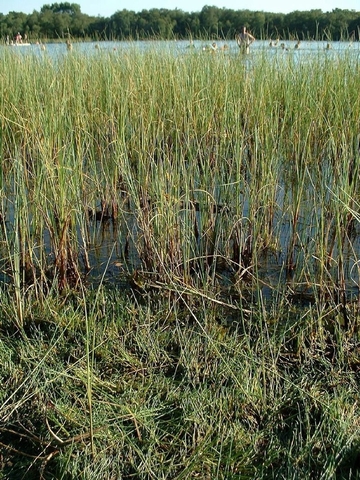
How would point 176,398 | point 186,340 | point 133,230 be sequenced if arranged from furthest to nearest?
point 133,230, point 186,340, point 176,398

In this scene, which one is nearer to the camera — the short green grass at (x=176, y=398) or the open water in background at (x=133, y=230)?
the short green grass at (x=176, y=398)

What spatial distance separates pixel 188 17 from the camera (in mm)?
10141

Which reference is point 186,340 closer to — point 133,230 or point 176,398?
point 176,398

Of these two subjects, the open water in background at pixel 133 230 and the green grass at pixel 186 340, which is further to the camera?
the open water in background at pixel 133 230

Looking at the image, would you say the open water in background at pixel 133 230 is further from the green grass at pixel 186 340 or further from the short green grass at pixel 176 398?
the short green grass at pixel 176 398

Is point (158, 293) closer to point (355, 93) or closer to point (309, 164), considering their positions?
point (309, 164)

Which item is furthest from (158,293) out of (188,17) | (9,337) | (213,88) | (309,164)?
(188,17)

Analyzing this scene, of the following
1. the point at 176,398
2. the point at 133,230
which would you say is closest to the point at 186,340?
the point at 176,398

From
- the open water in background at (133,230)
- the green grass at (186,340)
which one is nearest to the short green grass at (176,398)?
the green grass at (186,340)

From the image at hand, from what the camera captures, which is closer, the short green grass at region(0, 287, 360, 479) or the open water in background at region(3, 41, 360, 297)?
the short green grass at region(0, 287, 360, 479)

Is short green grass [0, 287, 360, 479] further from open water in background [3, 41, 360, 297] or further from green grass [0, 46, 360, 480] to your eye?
open water in background [3, 41, 360, 297]

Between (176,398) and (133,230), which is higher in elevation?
(133,230)

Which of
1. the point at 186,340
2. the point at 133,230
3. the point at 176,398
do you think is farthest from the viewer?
the point at 133,230

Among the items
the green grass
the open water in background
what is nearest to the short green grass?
the green grass
